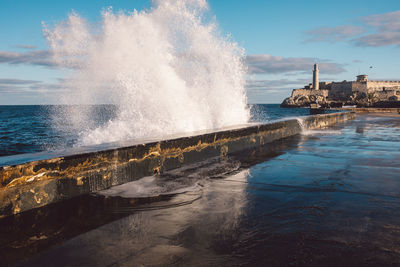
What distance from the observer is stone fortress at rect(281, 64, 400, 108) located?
88.8m

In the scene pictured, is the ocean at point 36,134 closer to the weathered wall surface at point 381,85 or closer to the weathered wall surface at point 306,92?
the weathered wall surface at point 381,85

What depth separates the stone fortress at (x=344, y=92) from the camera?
88750 mm

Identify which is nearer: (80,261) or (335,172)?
(80,261)

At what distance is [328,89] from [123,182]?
11268cm

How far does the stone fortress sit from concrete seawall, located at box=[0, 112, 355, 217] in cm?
8679

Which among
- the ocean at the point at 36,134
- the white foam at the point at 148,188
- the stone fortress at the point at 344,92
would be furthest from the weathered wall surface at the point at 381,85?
the white foam at the point at 148,188

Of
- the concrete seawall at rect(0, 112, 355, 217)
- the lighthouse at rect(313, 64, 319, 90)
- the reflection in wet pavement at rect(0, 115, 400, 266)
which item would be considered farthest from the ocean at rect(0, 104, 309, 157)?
the lighthouse at rect(313, 64, 319, 90)

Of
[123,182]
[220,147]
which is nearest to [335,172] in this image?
[220,147]

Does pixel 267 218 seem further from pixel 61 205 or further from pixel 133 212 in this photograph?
pixel 61 205

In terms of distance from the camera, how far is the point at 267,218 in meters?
2.42

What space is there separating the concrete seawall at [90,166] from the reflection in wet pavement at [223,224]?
16cm

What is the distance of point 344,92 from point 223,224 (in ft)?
352

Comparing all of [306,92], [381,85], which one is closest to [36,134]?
[306,92]

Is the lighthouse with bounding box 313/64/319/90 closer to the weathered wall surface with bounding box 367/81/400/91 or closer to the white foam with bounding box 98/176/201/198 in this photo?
the weathered wall surface with bounding box 367/81/400/91
